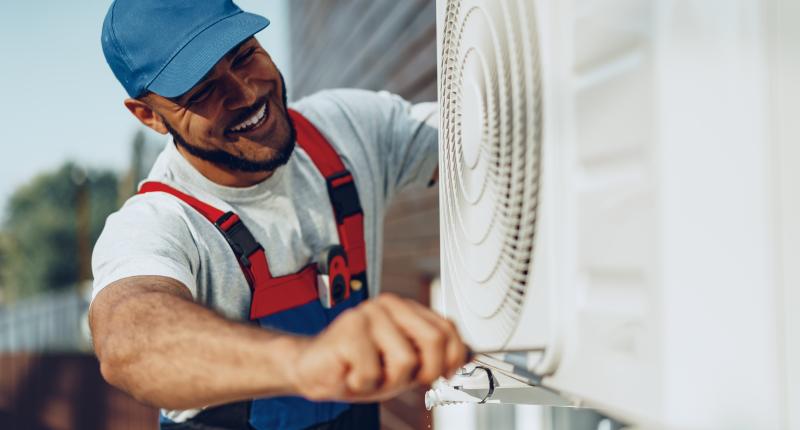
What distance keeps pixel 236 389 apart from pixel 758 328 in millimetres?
584

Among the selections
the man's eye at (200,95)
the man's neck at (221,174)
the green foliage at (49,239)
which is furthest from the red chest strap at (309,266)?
the green foliage at (49,239)

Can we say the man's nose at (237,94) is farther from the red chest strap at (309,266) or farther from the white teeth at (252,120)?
the red chest strap at (309,266)

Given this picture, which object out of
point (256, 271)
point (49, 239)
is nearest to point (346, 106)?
point (256, 271)

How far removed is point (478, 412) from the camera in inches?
124

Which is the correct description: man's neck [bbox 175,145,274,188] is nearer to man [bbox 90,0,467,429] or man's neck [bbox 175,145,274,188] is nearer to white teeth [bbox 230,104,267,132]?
man [bbox 90,0,467,429]

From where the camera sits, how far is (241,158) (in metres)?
2.04

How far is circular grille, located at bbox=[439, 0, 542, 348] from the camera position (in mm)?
984

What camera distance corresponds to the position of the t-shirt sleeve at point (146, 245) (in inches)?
62.2

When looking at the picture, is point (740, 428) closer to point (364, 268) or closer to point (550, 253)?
point (550, 253)

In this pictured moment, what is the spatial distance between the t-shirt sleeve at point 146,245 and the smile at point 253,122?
0.25 metres

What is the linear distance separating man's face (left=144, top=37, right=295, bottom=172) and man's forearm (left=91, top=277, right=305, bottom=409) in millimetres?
657

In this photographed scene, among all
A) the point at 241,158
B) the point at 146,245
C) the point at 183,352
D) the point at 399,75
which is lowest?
the point at 183,352

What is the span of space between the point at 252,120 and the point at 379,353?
131 centimetres

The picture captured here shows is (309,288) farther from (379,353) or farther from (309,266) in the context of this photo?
(379,353)
